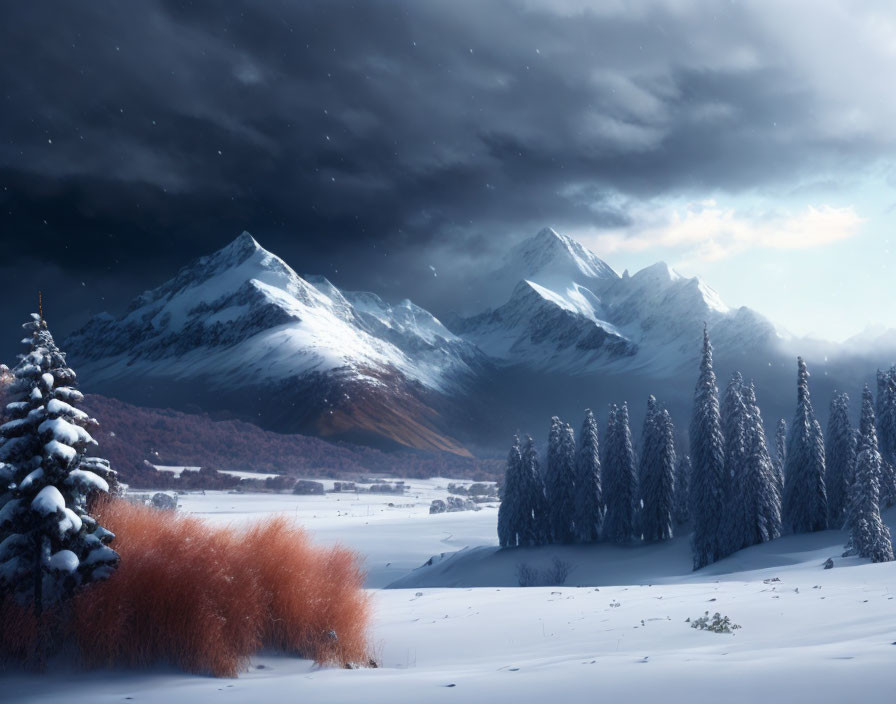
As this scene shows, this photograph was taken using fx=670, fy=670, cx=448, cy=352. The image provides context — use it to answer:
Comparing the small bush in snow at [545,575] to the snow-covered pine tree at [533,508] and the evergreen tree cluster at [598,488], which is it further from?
the evergreen tree cluster at [598,488]

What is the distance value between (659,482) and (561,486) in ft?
31.5

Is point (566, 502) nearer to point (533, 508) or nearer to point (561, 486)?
point (561, 486)

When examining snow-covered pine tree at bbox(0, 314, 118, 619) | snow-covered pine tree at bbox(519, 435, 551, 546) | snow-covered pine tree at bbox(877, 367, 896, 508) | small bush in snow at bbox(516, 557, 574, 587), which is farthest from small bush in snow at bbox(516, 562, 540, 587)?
snow-covered pine tree at bbox(0, 314, 118, 619)

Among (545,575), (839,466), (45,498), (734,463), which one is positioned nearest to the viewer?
(45,498)

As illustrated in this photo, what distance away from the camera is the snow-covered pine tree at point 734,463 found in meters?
48.4

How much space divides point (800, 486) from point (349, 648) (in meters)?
49.2

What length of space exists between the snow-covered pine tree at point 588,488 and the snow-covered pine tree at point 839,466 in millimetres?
19158

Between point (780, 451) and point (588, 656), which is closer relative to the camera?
point (588, 656)

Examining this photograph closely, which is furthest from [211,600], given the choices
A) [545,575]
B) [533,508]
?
[533,508]

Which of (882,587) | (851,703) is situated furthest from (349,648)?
(882,587)

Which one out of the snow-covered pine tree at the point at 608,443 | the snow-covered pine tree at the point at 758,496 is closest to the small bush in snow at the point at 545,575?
the snow-covered pine tree at the point at 608,443

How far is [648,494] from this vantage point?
2356 inches

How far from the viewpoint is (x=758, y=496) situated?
4841cm

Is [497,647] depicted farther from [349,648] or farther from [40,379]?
[40,379]
